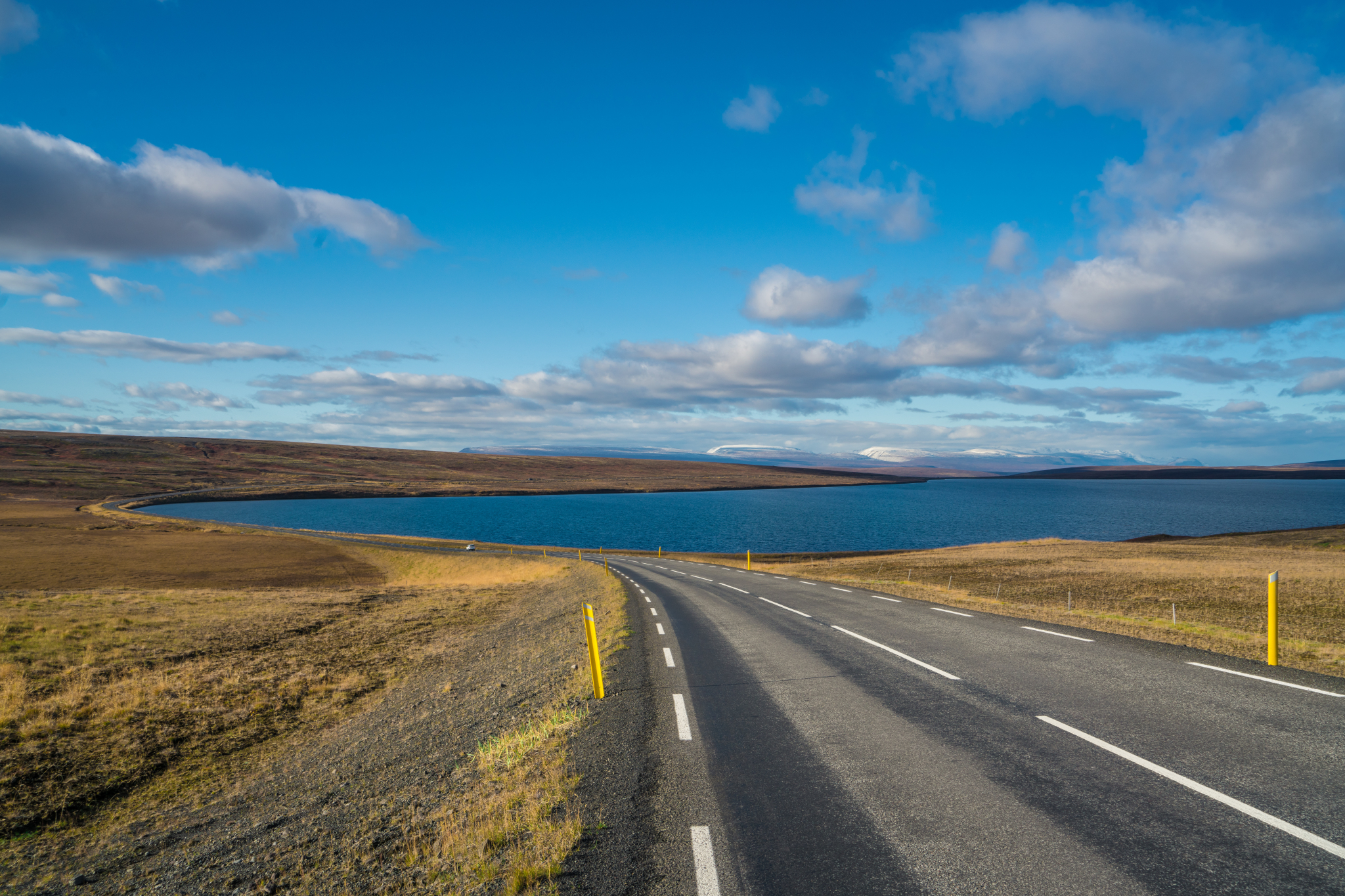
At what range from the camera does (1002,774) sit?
621cm

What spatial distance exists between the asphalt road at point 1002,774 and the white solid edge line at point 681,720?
0.03 m

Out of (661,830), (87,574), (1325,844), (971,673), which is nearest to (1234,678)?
(971,673)

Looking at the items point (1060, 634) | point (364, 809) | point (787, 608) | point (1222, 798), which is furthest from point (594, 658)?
point (787, 608)

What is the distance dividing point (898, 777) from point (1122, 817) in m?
1.85

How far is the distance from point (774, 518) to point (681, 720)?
10474 cm

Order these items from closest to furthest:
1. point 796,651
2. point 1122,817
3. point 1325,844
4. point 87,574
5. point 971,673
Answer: point 1325,844 → point 1122,817 → point 971,673 → point 796,651 → point 87,574

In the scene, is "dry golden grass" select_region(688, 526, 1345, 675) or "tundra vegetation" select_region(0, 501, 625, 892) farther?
"dry golden grass" select_region(688, 526, 1345, 675)

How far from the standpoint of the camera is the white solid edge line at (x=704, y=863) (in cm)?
435

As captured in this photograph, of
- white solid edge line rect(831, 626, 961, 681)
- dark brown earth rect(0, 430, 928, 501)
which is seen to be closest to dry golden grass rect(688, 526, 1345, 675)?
white solid edge line rect(831, 626, 961, 681)

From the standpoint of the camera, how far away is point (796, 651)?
1297 centimetres

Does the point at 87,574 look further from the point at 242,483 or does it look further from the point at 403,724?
the point at 242,483

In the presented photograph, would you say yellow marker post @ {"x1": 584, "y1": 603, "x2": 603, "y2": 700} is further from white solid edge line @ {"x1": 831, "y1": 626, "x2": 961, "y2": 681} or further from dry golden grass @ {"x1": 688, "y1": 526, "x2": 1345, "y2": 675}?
dry golden grass @ {"x1": 688, "y1": 526, "x2": 1345, "y2": 675}

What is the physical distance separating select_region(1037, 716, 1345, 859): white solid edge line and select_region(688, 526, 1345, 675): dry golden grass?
246 inches

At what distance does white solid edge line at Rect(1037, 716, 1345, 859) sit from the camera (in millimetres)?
4648
